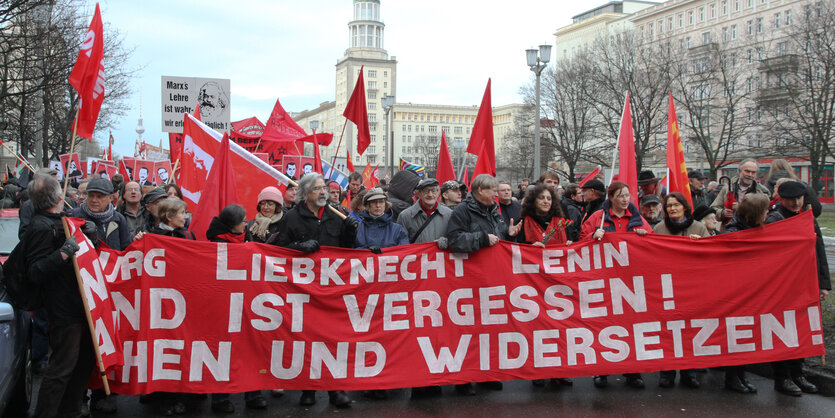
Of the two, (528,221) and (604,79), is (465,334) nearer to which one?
(528,221)

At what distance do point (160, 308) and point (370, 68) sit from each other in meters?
144

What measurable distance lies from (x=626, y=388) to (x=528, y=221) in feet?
5.56

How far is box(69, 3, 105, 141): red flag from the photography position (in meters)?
5.86

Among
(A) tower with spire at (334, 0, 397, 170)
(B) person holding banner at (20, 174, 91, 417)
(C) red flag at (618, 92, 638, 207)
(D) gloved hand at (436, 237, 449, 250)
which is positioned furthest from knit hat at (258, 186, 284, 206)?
(A) tower with spire at (334, 0, 397, 170)

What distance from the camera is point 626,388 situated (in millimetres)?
5996

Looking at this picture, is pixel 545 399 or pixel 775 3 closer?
pixel 545 399

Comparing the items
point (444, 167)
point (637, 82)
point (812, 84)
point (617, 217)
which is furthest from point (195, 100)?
point (637, 82)

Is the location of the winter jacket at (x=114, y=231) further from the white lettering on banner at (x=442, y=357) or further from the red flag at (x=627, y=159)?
the red flag at (x=627, y=159)

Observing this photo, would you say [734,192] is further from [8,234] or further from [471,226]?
[8,234]

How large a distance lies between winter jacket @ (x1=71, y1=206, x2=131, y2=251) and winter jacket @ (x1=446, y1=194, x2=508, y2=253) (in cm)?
275

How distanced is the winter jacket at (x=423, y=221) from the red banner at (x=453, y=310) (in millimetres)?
458

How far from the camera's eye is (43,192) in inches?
181

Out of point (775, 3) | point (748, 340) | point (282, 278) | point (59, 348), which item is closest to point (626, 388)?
point (748, 340)

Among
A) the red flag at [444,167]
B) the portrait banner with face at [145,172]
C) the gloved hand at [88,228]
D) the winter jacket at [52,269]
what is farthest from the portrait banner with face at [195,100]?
the portrait banner with face at [145,172]
